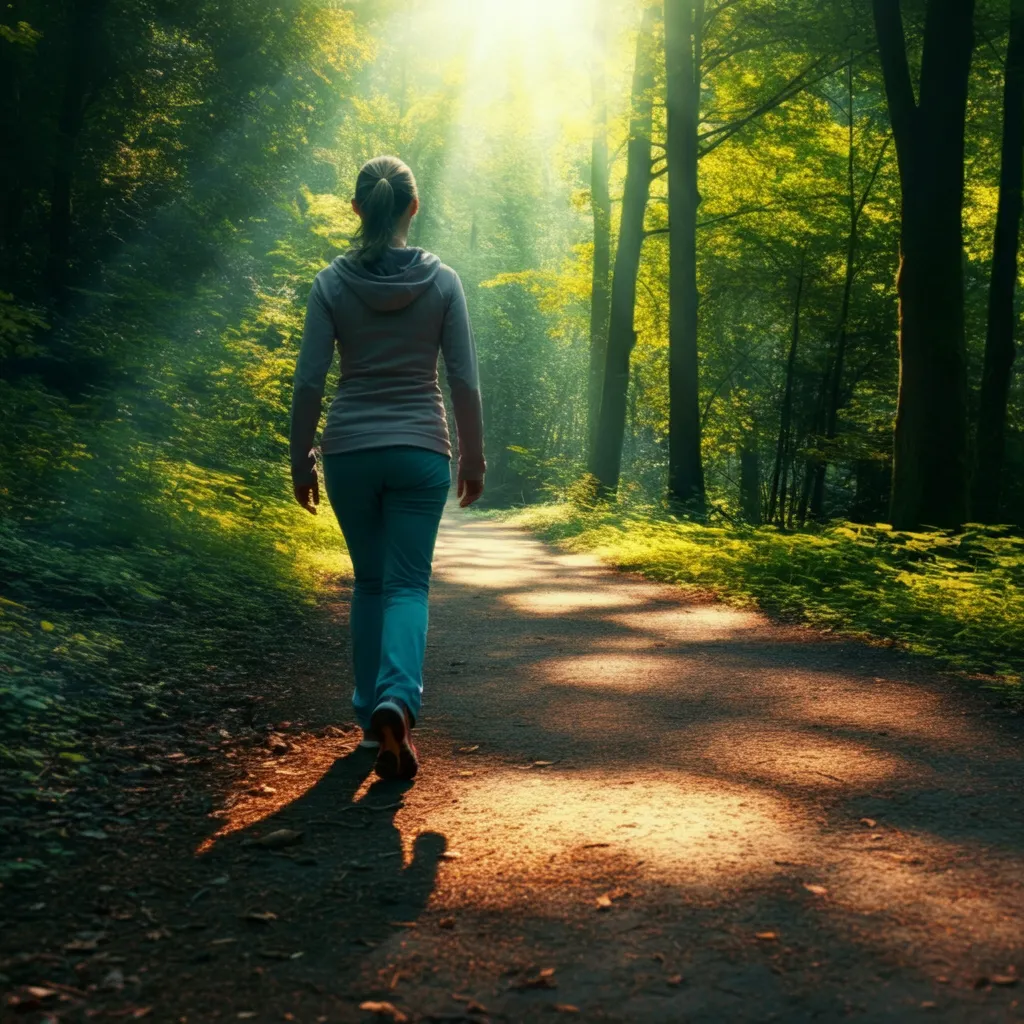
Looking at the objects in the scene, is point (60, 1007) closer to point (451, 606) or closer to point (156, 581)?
point (156, 581)

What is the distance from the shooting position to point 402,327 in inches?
169

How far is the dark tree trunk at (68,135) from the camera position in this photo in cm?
1388

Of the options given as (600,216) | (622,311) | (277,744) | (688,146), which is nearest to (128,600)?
(277,744)

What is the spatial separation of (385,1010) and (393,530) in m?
2.25

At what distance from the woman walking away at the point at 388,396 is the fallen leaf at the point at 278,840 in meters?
0.87

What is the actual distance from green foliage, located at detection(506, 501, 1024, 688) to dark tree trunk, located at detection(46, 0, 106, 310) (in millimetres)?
7980

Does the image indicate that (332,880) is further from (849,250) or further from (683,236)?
(849,250)

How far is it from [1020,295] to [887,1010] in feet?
81.5

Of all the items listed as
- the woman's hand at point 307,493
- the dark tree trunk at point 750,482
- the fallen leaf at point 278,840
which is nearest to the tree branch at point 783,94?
the dark tree trunk at point 750,482

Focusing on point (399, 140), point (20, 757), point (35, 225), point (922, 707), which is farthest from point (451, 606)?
point (399, 140)

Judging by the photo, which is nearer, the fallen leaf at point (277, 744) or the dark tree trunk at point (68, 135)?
the fallen leaf at point (277, 744)

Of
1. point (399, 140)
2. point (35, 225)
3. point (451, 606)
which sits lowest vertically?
point (451, 606)

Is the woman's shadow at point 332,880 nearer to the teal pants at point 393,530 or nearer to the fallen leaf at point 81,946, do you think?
the fallen leaf at point 81,946

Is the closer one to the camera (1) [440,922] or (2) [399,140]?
(1) [440,922]
